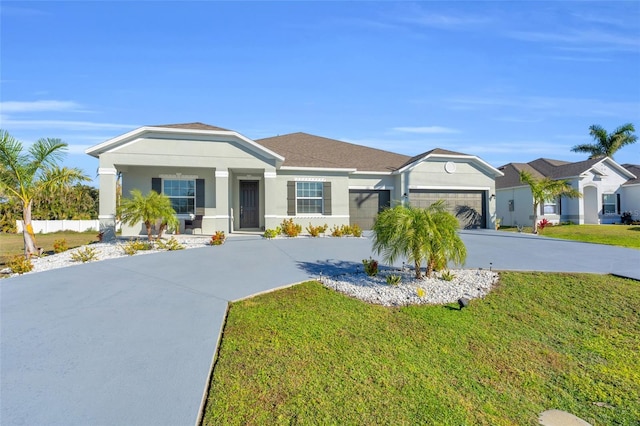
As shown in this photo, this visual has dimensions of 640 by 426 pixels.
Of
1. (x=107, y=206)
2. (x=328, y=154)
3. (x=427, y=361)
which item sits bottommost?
(x=427, y=361)

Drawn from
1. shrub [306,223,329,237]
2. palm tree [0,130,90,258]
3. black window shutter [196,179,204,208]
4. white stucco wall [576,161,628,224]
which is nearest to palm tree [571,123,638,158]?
white stucco wall [576,161,628,224]

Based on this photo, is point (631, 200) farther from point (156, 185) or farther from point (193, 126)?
point (156, 185)

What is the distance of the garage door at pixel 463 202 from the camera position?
1922 centimetres

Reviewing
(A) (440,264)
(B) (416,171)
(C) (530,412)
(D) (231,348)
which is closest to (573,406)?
(C) (530,412)

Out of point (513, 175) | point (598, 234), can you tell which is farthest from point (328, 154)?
point (513, 175)

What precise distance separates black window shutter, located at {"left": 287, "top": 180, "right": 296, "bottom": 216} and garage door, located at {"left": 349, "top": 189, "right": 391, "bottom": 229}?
3.65 m

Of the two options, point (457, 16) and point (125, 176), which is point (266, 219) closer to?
point (125, 176)

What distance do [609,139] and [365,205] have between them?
97.8ft

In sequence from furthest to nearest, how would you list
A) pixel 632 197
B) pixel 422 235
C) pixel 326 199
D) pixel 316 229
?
pixel 632 197
pixel 326 199
pixel 316 229
pixel 422 235

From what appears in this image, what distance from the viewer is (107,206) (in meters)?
13.3

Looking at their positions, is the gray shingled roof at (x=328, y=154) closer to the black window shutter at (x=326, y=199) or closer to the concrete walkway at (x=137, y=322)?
the black window shutter at (x=326, y=199)

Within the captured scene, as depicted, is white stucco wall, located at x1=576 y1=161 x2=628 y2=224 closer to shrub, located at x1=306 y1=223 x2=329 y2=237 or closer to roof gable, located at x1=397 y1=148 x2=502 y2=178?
roof gable, located at x1=397 y1=148 x2=502 y2=178

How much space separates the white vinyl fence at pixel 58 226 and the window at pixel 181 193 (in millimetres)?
15716

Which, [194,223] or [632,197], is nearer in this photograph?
[194,223]
